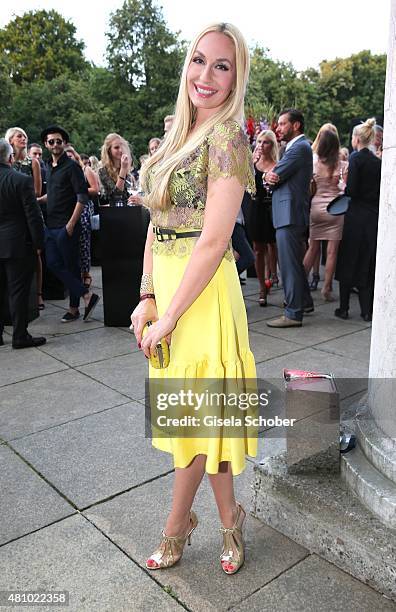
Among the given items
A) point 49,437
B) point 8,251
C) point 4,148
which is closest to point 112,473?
point 49,437

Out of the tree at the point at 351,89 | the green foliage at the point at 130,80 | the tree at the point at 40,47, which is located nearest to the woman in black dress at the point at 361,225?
the green foliage at the point at 130,80

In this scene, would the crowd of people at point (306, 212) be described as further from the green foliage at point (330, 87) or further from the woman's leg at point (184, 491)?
the green foliage at point (330, 87)

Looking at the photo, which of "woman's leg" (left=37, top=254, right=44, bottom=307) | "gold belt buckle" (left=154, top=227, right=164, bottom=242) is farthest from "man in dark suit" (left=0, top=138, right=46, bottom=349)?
"gold belt buckle" (left=154, top=227, right=164, bottom=242)

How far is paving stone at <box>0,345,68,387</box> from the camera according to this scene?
192 inches

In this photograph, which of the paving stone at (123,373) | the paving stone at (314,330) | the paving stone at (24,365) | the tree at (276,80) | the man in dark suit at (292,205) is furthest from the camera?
the tree at (276,80)

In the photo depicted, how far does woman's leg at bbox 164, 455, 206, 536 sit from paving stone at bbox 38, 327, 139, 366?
2.93 m

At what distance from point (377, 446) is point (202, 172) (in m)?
1.41

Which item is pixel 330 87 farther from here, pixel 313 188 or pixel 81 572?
pixel 81 572

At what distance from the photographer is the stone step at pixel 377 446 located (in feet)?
7.83

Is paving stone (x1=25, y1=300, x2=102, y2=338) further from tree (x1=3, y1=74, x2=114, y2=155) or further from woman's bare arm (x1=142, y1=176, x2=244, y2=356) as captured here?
tree (x1=3, y1=74, x2=114, y2=155)

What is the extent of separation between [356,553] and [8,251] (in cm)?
441

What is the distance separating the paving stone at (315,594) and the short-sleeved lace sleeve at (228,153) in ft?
5.24

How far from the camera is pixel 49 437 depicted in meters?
3.65

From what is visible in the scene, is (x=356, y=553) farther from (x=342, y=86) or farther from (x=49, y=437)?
(x=342, y=86)
